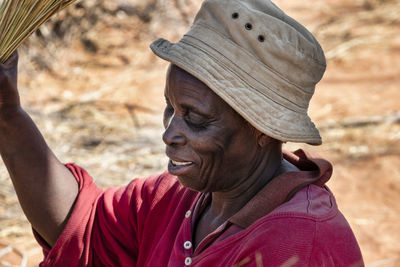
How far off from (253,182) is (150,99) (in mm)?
4084

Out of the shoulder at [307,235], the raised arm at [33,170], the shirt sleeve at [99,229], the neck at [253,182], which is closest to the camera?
the shoulder at [307,235]

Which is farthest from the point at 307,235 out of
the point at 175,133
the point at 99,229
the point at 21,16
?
the point at 21,16

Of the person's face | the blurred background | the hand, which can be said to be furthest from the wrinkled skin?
the blurred background

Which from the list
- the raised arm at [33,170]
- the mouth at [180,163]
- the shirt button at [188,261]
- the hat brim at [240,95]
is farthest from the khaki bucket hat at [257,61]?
the raised arm at [33,170]

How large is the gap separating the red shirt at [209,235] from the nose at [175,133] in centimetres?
25

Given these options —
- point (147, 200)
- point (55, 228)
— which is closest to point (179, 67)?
point (147, 200)

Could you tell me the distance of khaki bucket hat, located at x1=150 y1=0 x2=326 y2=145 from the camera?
142cm

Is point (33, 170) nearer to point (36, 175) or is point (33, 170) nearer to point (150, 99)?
point (36, 175)

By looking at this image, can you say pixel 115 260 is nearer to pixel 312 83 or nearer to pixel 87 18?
pixel 312 83

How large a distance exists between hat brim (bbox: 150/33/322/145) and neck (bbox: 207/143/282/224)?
0.14m

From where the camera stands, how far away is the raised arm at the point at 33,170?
1.72 m

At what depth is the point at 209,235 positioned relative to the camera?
61.7 inches

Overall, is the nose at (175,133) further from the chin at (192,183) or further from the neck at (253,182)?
the neck at (253,182)

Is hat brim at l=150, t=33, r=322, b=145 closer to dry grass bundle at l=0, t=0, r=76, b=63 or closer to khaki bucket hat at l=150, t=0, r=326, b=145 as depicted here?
khaki bucket hat at l=150, t=0, r=326, b=145
